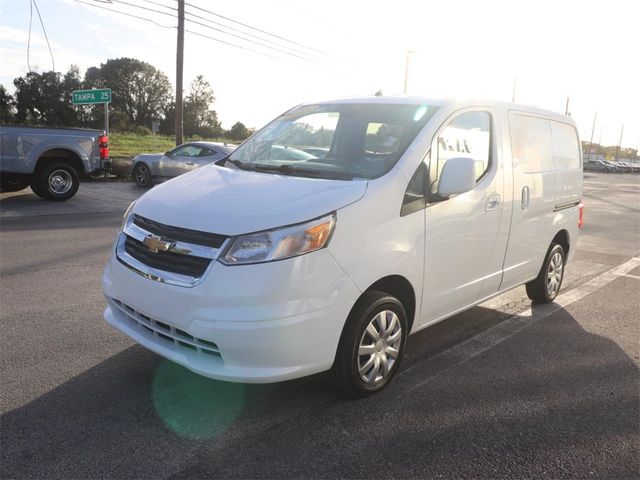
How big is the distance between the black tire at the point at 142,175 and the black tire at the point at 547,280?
12115mm

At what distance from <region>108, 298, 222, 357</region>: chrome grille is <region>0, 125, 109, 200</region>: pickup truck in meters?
8.79

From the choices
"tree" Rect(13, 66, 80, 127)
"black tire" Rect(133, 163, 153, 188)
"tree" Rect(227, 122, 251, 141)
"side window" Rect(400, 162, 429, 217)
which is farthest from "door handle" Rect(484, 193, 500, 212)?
"tree" Rect(13, 66, 80, 127)

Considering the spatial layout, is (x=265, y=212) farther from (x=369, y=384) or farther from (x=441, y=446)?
(x=441, y=446)

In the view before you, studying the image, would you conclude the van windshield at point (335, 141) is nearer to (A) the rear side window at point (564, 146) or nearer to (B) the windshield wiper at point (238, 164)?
(B) the windshield wiper at point (238, 164)

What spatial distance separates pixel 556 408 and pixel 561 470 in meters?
0.68

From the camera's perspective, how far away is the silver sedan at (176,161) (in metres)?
14.1

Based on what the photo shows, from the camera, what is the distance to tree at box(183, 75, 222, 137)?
7804cm

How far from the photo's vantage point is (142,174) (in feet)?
50.2

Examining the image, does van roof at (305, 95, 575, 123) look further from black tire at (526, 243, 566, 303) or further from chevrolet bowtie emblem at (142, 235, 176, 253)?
chevrolet bowtie emblem at (142, 235, 176, 253)

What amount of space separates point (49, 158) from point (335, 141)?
9220 millimetres

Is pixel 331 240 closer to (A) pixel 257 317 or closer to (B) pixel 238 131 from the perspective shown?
(A) pixel 257 317

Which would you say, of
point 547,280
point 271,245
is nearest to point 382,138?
point 271,245

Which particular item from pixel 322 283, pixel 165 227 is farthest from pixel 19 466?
pixel 322 283

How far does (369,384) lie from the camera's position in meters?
3.27
